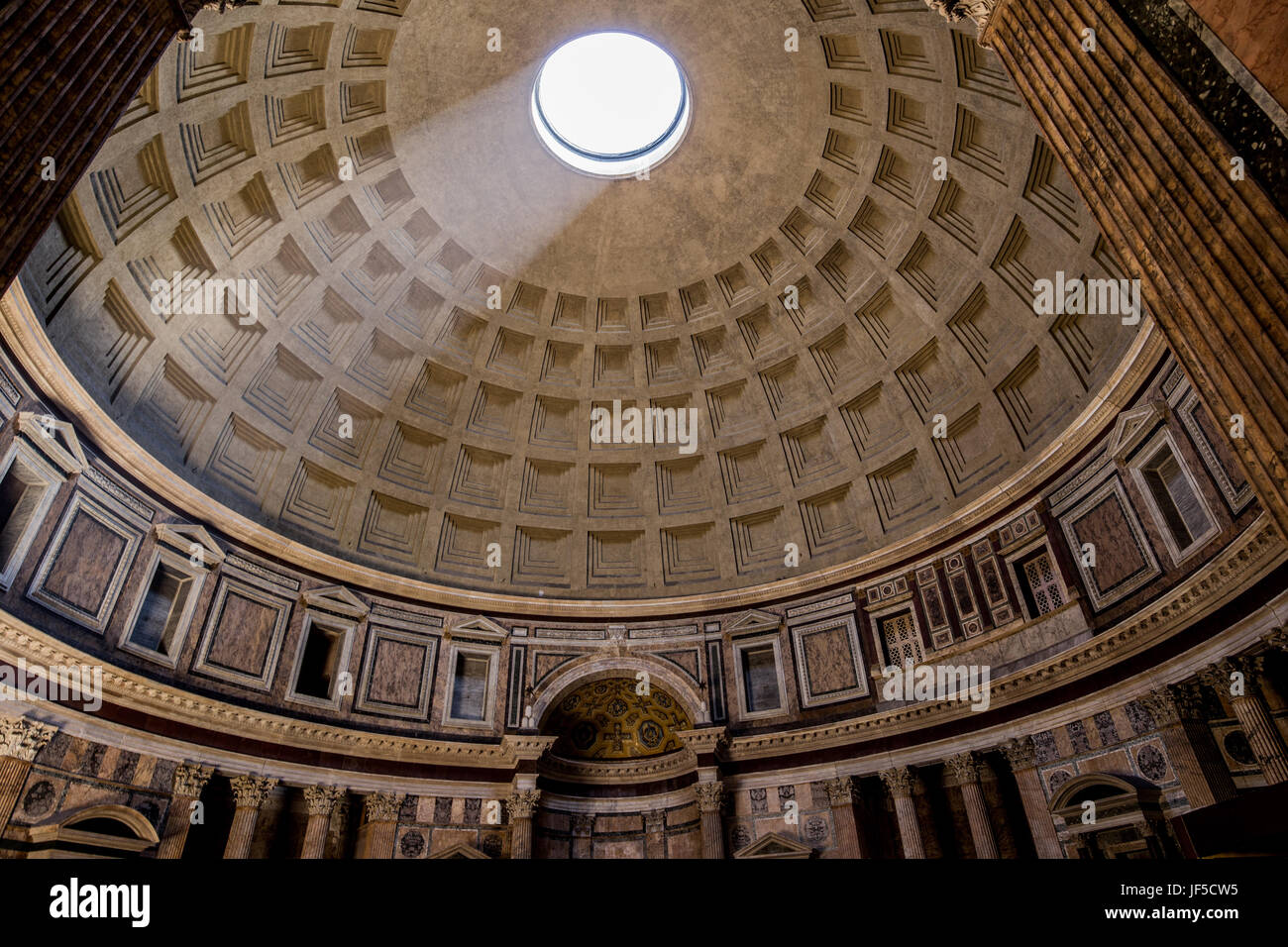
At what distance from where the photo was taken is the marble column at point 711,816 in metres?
19.8

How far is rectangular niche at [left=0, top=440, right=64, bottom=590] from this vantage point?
1459 centimetres

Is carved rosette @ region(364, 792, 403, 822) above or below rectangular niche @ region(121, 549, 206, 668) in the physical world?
below

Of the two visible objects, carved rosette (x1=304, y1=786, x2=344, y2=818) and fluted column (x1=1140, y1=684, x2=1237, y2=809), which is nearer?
fluted column (x1=1140, y1=684, x2=1237, y2=809)

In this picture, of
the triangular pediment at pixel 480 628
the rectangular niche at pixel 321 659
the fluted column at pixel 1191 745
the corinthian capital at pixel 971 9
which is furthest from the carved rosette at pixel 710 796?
the corinthian capital at pixel 971 9

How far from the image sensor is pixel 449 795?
2039 centimetres

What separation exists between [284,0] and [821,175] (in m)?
14.8

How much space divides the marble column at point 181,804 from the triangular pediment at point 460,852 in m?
5.64

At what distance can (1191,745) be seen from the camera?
14109mm

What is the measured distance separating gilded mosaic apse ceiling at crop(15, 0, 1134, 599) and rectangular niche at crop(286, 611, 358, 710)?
7.60 ft

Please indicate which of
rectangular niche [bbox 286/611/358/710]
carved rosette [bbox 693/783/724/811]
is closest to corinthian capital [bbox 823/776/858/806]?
carved rosette [bbox 693/783/724/811]

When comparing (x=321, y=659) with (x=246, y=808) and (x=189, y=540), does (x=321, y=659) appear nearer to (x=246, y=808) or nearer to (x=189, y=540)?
(x=246, y=808)

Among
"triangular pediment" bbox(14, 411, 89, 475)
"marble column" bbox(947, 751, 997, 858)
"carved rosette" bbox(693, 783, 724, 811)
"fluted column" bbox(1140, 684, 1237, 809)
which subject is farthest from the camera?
"carved rosette" bbox(693, 783, 724, 811)

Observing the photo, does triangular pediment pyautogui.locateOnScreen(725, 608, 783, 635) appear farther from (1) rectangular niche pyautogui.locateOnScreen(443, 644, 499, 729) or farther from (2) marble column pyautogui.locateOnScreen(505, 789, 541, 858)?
(2) marble column pyautogui.locateOnScreen(505, 789, 541, 858)
